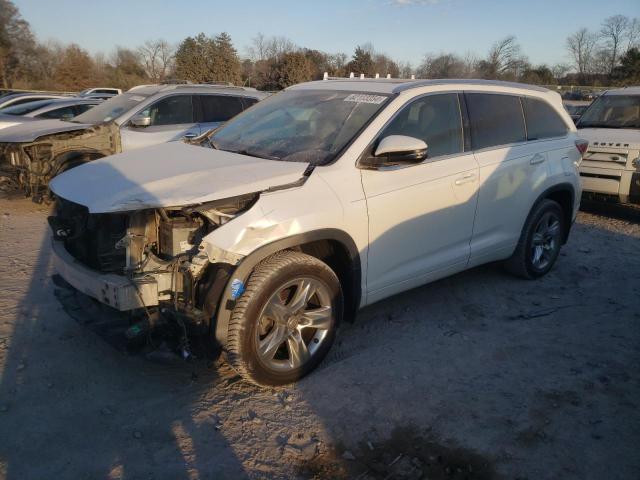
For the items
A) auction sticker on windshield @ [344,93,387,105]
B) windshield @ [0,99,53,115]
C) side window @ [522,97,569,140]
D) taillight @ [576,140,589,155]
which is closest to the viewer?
auction sticker on windshield @ [344,93,387,105]

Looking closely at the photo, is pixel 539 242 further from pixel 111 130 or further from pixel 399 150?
pixel 111 130

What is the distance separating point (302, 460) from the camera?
2826 millimetres

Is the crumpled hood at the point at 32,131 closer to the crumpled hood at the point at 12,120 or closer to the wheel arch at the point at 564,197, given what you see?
the crumpled hood at the point at 12,120

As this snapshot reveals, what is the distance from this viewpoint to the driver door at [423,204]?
3.73 meters

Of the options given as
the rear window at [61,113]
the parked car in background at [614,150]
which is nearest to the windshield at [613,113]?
the parked car in background at [614,150]

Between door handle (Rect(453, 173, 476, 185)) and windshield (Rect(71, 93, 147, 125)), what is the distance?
5975mm

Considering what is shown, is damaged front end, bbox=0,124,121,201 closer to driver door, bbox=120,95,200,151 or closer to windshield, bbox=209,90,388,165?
driver door, bbox=120,95,200,151

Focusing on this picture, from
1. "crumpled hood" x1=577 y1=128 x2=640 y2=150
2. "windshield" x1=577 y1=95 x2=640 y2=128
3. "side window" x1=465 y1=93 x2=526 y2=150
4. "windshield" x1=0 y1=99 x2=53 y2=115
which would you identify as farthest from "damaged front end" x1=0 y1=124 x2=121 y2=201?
"windshield" x1=577 y1=95 x2=640 y2=128

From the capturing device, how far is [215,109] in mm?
8758

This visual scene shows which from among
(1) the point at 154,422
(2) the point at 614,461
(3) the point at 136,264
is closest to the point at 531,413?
(2) the point at 614,461

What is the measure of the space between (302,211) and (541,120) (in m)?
3.18

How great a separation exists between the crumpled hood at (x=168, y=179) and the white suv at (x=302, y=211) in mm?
12

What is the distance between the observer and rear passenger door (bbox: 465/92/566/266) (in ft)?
14.8

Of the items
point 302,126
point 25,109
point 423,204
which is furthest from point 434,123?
point 25,109
